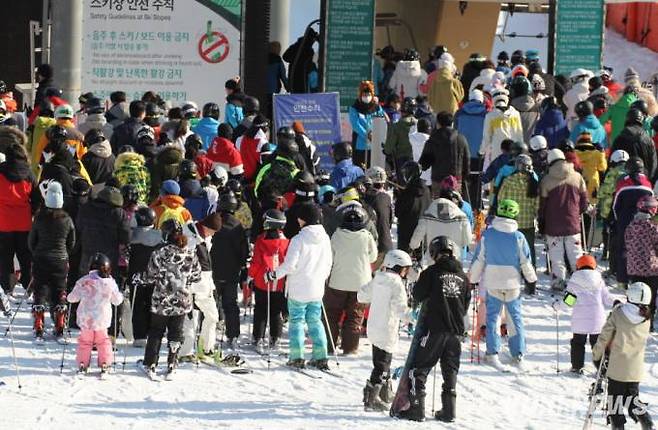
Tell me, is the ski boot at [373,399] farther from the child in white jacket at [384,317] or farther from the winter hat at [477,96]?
the winter hat at [477,96]

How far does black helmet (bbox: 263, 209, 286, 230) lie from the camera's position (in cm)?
1570

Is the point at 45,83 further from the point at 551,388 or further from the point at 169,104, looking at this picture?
the point at 551,388

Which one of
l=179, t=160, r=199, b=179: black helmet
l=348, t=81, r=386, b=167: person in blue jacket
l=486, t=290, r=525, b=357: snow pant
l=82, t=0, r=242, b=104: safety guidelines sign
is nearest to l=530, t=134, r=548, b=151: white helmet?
l=348, t=81, r=386, b=167: person in blue jacket

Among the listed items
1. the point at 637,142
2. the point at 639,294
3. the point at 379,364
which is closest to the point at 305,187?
the point at 379,364

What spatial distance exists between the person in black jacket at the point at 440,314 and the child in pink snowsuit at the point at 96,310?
112 inches

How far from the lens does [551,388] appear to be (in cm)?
1571

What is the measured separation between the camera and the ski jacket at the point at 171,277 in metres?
14.8

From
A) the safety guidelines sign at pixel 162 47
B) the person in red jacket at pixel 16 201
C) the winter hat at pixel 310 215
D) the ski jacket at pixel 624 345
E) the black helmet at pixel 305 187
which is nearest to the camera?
the ski jacket at pixel 624 345

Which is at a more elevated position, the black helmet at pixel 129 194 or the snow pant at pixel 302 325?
the black helmet at pixel 129 194

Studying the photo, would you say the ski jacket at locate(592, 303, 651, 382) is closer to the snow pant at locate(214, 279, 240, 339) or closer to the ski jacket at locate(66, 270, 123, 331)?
the snow pant at locate(214, 279, 240, 339)

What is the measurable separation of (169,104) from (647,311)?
9.71m

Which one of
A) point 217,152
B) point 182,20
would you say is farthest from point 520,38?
point 217,152

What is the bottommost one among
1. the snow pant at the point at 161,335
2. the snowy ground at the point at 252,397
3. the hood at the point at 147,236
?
the snowy ground at the point at 252,397

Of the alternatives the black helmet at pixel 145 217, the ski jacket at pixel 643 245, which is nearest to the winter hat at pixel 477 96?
the ski jacket at pixel 643 245
